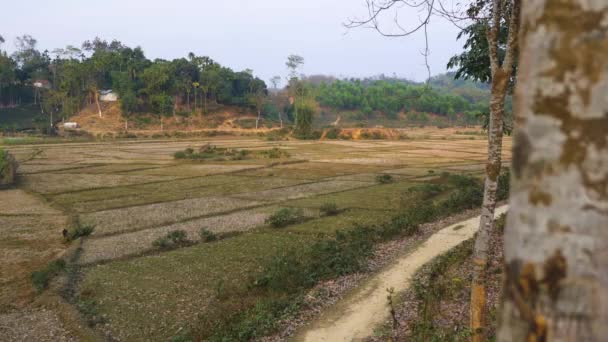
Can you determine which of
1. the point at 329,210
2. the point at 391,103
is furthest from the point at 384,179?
the point at 391,103

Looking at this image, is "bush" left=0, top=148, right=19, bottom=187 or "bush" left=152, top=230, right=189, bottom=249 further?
"bush" left=0, top=148, right=19, bottom=187

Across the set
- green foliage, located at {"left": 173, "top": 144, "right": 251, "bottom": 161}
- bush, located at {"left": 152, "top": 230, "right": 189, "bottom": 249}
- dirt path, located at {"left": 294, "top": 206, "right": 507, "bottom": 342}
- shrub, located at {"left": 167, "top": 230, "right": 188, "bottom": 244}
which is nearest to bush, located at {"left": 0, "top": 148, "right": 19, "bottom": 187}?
green foliage, located at {"left": 173, "top": 144, "right": 251, "bottom": 161}

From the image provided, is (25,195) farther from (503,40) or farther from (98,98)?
(98,98)

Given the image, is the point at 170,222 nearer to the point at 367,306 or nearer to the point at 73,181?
the point at 367,306

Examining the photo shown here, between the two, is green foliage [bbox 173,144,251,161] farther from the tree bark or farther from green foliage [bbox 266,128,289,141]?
the tree bark

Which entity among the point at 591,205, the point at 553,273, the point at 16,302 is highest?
the point at 591,205

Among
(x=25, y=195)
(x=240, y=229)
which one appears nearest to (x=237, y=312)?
(x=240, y=229)

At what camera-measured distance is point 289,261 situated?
38.4 feet

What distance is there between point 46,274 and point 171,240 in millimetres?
3859

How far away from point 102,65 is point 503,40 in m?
77.8

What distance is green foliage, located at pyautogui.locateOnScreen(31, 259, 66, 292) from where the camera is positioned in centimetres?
1080

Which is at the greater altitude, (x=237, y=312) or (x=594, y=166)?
(x=594, y=166)

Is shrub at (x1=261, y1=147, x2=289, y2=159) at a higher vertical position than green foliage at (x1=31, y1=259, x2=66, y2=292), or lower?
higher

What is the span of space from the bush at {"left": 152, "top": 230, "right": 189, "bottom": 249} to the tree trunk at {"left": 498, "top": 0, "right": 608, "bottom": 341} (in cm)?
1327
